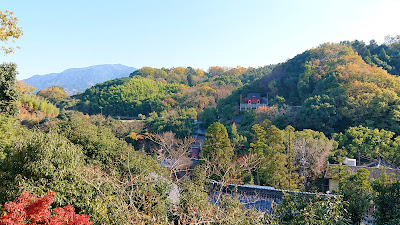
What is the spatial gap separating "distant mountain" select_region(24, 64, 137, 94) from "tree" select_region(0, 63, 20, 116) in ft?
430

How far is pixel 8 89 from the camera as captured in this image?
24.4ft

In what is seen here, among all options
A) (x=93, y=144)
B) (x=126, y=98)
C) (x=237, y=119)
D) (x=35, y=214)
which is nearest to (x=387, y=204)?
(x=35, y=214)

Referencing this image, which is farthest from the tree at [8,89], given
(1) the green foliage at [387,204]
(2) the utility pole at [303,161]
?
(2) the utility pole at [303,161]

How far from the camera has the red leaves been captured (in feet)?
9.56

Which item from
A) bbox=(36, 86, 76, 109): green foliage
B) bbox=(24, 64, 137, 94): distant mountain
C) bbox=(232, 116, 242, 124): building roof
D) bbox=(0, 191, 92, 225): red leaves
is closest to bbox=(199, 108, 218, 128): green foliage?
bbox=(232, 116, 242, 124): building roof

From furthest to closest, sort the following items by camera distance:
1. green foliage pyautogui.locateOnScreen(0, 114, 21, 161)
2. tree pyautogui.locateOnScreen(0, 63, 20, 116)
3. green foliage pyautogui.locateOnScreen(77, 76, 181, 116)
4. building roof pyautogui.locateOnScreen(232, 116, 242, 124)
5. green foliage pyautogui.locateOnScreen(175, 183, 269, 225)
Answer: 1. green foliage pyautogui.locateOnScreen(77, 76, 181, 116)
2. building roof pyautogui.locateOnScreen(232, 116, 242, 124)
3. tree pyautogui.locateOnScreen(0, 63, 20, 116)
4. green foliage pyautogui.locateOnScreen(0, 114, 21, 161)
5. green foliage pyautogui.locateOnScreen(175, 183, 269, 225)

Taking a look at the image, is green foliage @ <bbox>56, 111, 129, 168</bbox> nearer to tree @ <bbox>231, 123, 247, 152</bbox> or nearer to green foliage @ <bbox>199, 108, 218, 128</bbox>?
tree @ <bbox>231, 123, 247, 152</bbox>

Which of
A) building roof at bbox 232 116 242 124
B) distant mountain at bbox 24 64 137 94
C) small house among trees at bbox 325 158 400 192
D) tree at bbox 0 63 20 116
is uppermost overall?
distant mountain at bbox 24 64 137 94

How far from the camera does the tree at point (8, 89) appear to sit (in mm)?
7305

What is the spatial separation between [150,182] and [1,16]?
4050 mm

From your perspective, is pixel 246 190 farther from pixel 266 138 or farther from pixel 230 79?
pixel 230 79

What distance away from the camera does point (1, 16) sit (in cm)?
475

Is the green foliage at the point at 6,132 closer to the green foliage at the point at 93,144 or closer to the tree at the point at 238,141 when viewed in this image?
the green foliage at the point at 93,144

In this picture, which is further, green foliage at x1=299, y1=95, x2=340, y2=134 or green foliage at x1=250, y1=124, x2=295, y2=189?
green foliage at x1=299, y1=95, x2=340, y2=134
